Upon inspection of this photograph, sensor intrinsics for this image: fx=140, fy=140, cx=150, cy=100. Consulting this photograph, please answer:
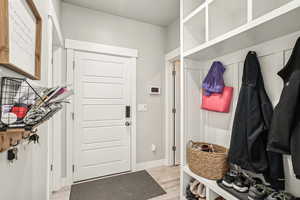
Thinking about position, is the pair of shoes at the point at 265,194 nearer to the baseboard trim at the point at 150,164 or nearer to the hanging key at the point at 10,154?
the hanging key at the point at 10,154

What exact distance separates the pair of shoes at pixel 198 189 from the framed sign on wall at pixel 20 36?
179 cm

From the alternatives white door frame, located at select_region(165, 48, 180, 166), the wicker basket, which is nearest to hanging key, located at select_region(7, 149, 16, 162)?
the wicker basket

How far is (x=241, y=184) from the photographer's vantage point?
1.17 metres

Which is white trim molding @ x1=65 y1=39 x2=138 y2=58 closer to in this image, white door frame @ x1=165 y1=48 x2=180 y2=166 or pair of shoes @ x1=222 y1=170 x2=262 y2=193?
white door frame @ x1=165 y1=48 x2=180 y2=166

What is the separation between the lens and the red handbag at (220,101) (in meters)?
1.43

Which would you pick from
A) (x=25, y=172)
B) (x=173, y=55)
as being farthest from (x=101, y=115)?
(x=173, y=55)

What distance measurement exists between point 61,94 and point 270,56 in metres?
1.57

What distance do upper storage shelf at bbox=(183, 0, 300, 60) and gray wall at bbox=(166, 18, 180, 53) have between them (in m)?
0.87

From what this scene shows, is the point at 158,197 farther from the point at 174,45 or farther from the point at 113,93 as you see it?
the point at 174,45

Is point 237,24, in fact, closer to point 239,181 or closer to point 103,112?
point 239,181

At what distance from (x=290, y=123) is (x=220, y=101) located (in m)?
0.62

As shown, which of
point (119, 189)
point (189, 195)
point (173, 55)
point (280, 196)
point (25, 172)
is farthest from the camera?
point (173, 55)

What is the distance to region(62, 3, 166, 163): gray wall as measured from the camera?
7.04ft

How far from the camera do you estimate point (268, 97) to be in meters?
1.18
